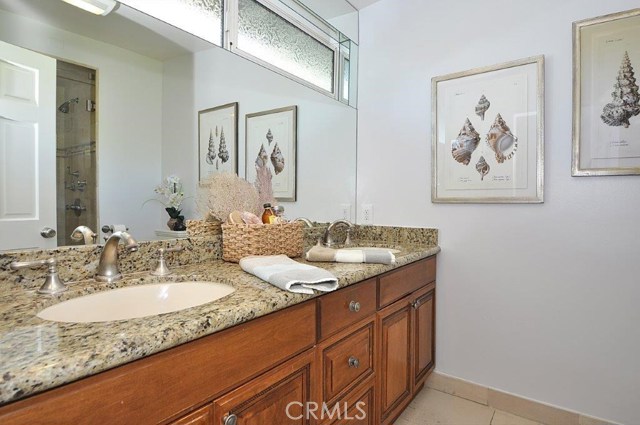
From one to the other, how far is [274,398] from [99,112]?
3.30ft

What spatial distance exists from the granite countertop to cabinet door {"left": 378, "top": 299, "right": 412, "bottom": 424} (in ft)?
2.16

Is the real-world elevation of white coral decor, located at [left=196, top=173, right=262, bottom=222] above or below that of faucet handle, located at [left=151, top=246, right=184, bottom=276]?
above

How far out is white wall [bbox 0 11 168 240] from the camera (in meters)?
1.07

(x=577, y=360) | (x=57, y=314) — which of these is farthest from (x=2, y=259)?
(x=577, y=360)

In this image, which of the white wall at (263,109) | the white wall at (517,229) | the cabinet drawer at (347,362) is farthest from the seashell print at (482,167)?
the cabinet drawer at (347,362)

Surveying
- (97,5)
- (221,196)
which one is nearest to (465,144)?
(221,196)

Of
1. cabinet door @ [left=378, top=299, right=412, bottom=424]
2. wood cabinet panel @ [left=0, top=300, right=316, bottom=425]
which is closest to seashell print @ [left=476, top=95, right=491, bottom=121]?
cabinet door @ [left=378, top=299, right=412, bottom=424]

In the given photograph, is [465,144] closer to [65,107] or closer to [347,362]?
[347,362]

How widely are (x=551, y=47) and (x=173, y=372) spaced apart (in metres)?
2.08

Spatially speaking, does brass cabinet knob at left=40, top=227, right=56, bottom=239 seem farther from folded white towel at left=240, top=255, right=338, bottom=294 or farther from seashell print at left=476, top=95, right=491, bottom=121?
seashell print at left=476, top=95, right=491, bottom=121

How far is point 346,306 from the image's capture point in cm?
121

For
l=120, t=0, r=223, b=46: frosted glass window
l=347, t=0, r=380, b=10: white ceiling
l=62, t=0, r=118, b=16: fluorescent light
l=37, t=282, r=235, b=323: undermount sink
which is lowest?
l=37, t=282, r=235, b=323: undermount sink

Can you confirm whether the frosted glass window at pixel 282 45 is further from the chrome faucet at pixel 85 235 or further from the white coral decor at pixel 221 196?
the chrome faucet at pixel 85 235

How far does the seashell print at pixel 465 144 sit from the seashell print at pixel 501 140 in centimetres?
7
